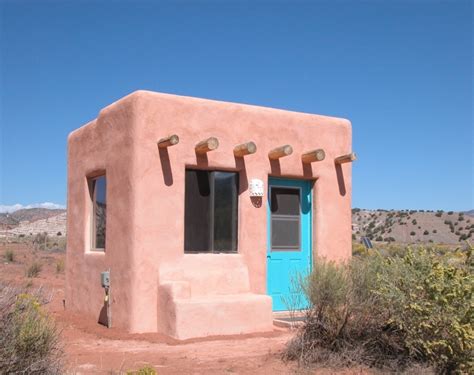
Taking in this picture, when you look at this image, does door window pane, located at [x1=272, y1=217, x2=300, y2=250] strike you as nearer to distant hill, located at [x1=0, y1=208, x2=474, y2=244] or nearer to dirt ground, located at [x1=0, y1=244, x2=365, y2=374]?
dirt ground, located at [x1=0, y1=244, x2=365, y2=374]

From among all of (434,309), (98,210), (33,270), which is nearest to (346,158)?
(98,210)

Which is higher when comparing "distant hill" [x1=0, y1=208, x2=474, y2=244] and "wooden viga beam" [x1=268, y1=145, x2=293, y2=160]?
"wooden viga beam" [x1=268, y1=145, x2=293, y2=160]

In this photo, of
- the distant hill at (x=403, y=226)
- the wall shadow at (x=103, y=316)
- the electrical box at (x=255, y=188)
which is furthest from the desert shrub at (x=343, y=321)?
the distant hill at (x=403, y=226)

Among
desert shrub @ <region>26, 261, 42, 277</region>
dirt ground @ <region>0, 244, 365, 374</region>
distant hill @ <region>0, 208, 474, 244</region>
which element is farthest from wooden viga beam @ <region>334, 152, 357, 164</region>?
distant hill @ <region>0, 208, 474, 244</region>

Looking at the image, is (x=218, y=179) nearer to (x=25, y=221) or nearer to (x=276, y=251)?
(x=276, y=251)

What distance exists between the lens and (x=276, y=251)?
11320 millimetres

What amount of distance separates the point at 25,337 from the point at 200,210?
5292 mm

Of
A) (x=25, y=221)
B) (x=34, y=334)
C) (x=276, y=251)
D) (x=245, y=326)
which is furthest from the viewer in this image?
(x=25, y=221)

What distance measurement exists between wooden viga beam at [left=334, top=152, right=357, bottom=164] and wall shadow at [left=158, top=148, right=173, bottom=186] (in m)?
3.53

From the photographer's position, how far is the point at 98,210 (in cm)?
1173

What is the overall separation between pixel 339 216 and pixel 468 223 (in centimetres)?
4312

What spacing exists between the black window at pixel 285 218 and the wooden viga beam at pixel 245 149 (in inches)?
44.1

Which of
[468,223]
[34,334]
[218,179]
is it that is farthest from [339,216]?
[468,223]

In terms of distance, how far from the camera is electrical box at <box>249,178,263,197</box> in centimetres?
1073
